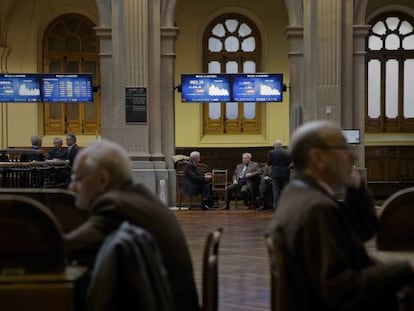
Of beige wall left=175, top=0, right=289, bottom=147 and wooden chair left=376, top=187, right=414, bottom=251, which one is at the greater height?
beige wall left=175, top=0, right=289, bottom=147

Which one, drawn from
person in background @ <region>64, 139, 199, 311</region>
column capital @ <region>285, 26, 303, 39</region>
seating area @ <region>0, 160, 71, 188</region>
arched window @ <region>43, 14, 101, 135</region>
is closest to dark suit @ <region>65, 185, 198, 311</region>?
person in background @ <region>64, 139, 199, 311</region>

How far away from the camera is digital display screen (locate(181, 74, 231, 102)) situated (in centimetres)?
1497

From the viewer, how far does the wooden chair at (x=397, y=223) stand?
3.24m

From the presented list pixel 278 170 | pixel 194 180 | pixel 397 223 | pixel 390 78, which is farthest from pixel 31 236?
pixel 390 78

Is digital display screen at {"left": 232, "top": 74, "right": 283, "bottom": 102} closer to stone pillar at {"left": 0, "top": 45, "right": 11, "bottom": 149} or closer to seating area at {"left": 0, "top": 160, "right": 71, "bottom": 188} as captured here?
seating area at {"left": 0, "top": 160, "right": 71, "bottom": 188}

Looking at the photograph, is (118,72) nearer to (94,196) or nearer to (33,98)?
(33,98)

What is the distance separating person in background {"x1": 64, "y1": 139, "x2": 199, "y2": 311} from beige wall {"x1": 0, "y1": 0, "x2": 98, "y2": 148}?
50.0ft

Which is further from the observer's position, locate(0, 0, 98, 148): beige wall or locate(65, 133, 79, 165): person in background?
locate(0, 0, 98, 148): beige wall

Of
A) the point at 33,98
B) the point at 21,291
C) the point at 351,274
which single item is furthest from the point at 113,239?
the point at 33,98

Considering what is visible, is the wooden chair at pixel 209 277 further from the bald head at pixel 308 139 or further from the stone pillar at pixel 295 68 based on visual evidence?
the stone pillar at pixel 295 68

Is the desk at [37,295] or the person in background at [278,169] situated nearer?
the desk at [37,295]

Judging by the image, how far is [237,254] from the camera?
8.09 m

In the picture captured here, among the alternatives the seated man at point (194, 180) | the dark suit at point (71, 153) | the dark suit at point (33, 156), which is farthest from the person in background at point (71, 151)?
the seated man at point (194, 180)

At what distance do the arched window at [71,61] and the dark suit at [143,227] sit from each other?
1532 cm
